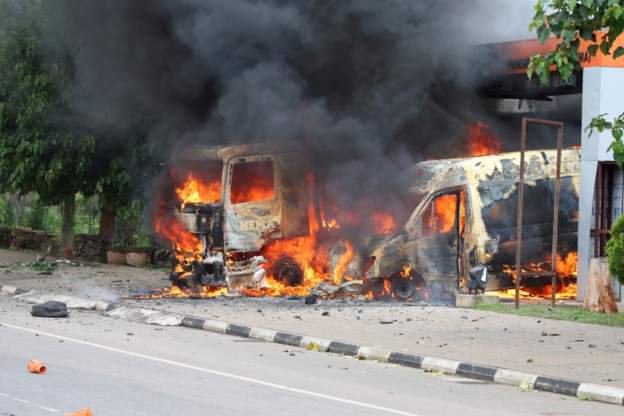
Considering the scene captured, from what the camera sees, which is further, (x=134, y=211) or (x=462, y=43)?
(x=134, y=211)

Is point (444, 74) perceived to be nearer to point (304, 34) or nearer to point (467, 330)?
point (304, 34)

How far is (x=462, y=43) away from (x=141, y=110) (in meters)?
6.59

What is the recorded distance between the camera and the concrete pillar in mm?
16156

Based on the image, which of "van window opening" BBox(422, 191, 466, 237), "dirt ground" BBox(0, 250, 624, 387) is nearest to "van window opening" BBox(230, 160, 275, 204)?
"dirt ground" BBox(0, 250, 624, 387)

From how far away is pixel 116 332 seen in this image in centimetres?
1282

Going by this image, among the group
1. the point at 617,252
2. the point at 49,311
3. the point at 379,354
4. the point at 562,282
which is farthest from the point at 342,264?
the point at 379,354

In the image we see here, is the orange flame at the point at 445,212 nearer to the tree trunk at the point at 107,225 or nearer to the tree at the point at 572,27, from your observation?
the tree at the point at 572,27

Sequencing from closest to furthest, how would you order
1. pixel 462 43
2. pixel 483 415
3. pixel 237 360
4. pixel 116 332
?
pixel 483 415 < pixel 237 360 < pixel 116 332 < pixel 462 43

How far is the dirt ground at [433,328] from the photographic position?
1085cm

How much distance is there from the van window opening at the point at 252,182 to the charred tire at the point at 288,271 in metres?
1.10

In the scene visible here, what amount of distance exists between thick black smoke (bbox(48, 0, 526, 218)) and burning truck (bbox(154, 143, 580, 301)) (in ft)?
2.08

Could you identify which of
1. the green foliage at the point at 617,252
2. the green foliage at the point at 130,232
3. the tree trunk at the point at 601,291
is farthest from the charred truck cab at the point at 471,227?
the green foliage at the point at 130,232

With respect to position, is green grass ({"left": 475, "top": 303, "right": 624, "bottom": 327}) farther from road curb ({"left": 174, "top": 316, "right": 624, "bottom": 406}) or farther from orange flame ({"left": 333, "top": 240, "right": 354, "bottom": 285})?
road curb ({"left": 174, "top": 316, "right": 624, "bottom": 406})

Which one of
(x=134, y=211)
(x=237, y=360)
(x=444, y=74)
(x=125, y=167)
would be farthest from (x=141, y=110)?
(x=237, y=360)
